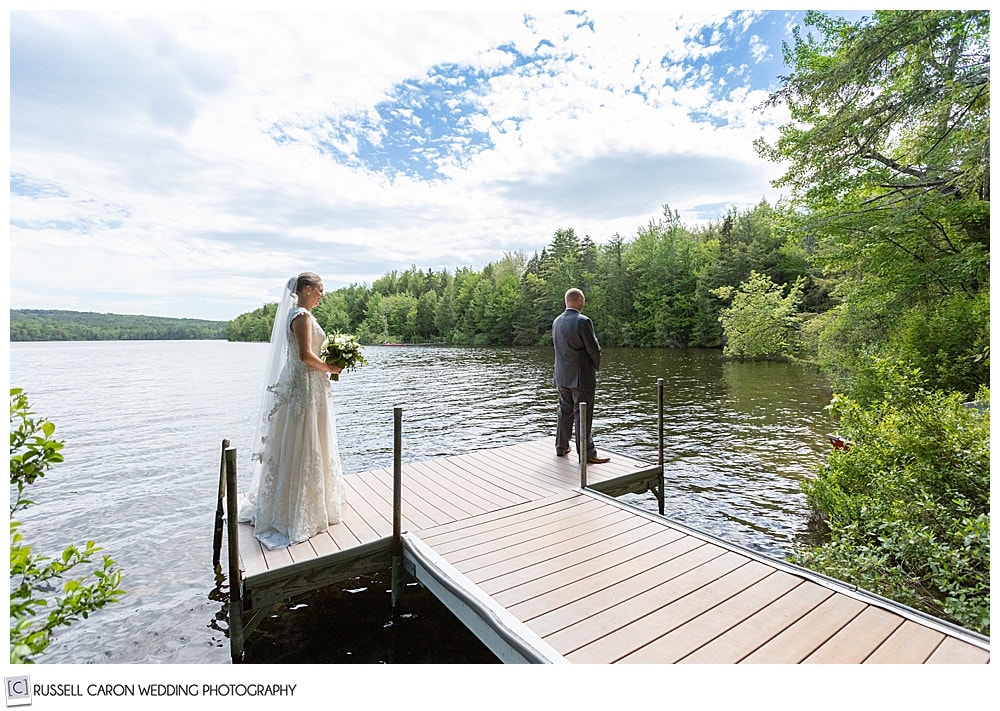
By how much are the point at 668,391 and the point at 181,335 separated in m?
15.0

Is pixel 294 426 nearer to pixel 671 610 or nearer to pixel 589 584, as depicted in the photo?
pixel 589 584

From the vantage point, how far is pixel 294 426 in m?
3.47

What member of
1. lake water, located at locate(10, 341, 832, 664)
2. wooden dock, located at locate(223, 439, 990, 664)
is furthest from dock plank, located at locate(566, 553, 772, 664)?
lake water, located at locate(10, 341, 832, 664)

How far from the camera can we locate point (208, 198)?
20.2 feet

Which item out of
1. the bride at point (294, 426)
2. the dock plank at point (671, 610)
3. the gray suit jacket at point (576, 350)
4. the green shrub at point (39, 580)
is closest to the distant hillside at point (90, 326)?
the green shrub at point (39, 580)

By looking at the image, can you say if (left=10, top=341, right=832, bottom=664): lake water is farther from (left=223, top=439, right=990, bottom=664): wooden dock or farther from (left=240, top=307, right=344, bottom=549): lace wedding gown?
(left=240, top=307, right=344, bottom=549): lace wedding gown

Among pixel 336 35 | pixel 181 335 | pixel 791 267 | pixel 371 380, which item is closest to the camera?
pixel 336 35

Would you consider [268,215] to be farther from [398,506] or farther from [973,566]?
[973,566]

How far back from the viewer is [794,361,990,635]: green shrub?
9.02 feet

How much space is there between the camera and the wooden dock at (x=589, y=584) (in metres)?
2.27

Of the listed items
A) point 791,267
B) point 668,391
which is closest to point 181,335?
point 668,391

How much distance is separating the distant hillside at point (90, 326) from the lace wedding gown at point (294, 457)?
140cm
